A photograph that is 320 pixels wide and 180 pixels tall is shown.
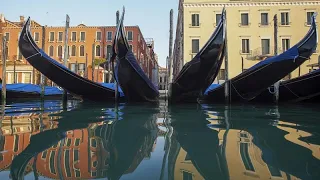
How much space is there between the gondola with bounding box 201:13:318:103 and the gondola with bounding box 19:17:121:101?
346 centimetres

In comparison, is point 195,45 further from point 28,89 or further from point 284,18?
point 28,89

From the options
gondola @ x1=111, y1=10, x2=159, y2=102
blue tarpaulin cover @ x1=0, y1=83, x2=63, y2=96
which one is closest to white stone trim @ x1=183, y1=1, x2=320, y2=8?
blue tarpaulin cover @ x1=0, y1=83, x2=63, y2=96

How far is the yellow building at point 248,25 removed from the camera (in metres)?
15.6

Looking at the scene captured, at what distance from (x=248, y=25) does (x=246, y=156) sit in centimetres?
1544

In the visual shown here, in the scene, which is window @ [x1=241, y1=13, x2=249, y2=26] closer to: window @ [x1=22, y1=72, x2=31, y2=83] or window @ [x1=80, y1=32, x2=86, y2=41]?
window @ [x1=80, y1=32, x2=86, y2=41]

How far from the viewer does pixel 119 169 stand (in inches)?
60.6

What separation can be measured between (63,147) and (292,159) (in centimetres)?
160

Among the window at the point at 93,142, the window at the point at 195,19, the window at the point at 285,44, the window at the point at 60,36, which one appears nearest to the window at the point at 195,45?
the window at the point at 195,19

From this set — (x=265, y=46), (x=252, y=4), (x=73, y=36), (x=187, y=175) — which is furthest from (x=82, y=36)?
(x=187, y=175)

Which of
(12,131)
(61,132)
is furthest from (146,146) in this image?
(12,131)

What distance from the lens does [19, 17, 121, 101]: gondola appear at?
564 centimetres

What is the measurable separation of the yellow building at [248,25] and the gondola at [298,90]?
7.92 metres

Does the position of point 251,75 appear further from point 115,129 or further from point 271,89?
point 115,129

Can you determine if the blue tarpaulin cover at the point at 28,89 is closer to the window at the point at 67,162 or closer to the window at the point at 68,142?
the window at the point at 68,142
